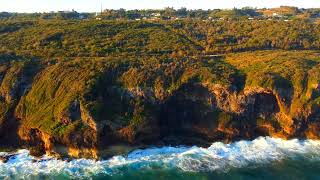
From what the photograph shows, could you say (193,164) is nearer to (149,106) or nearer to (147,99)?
(149,106)

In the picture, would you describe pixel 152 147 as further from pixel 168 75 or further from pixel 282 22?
pixel 282 22

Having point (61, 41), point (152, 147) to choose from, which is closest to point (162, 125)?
point (152, 147)

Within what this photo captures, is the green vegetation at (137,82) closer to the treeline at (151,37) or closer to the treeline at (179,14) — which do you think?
the treeline at (151,37)

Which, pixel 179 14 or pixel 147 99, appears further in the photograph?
pixel 179 14

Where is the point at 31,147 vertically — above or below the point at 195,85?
below

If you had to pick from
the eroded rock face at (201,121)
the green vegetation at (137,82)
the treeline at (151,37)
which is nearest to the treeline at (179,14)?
the treeline at (151,37)

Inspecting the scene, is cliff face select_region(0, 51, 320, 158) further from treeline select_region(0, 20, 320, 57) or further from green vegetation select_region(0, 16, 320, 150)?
treeline select_region(0, 20, 320, 57)

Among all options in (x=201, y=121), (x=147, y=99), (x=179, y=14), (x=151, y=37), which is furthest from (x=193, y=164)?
(x=179, y=14)
